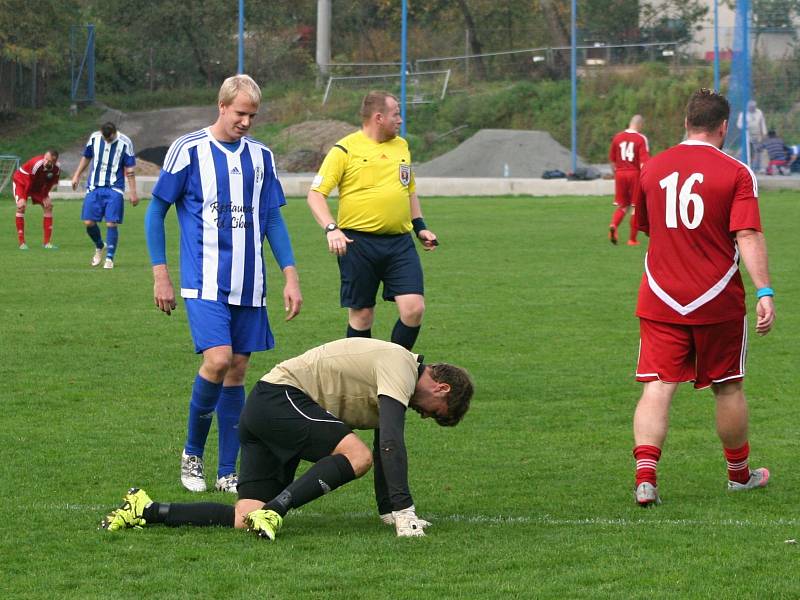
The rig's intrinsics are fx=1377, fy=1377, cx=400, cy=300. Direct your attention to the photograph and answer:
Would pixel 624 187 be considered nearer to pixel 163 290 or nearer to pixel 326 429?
pixel 163 290

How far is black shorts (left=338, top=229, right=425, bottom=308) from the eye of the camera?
9.36 meters

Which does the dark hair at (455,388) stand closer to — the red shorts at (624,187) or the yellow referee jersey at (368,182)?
the yellow referee jersey at (368,182)

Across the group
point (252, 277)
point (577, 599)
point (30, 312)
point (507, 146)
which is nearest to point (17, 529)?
point (252, 277)

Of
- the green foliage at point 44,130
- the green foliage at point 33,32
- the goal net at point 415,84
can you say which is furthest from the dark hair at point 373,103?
the green foliage at point 33,32

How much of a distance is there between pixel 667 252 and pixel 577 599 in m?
2.24

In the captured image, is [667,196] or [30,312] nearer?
[667,196]

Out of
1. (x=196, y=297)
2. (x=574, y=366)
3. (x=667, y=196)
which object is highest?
(x=667, y=196)

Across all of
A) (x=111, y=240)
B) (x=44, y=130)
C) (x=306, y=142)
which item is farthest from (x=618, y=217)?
(x=44, y=130)

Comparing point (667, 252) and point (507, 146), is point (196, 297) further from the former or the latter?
point (507, 146)

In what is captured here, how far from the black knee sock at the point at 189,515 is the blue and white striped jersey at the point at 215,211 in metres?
1.22

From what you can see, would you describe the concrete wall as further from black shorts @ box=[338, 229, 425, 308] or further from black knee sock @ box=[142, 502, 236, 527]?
black knee sock @ box=[142, 502, 236, 527]

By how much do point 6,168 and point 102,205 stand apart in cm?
2134

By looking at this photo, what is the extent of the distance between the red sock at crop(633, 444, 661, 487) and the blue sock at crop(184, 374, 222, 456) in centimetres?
210

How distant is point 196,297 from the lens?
22.4ft
